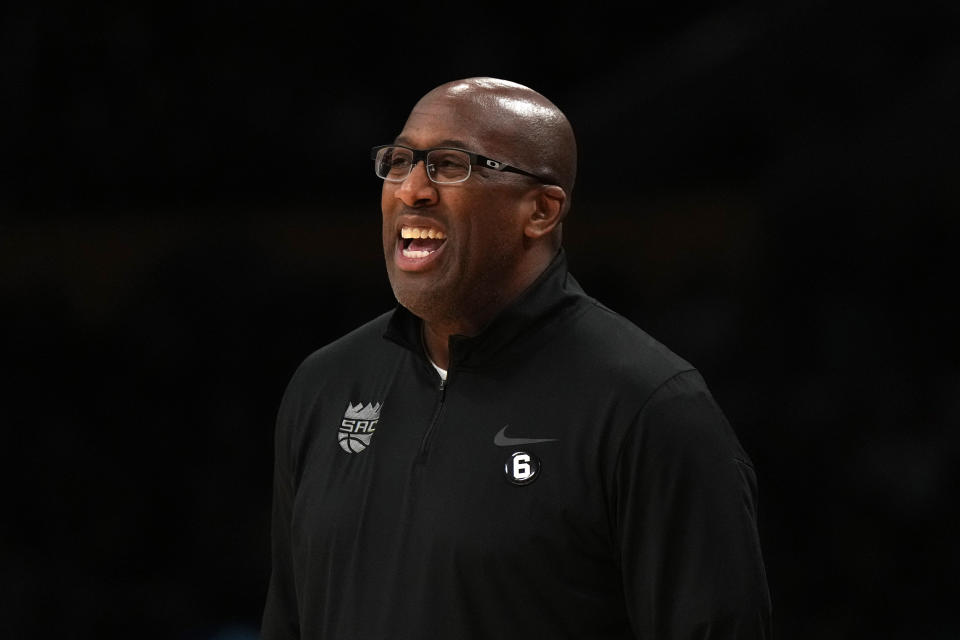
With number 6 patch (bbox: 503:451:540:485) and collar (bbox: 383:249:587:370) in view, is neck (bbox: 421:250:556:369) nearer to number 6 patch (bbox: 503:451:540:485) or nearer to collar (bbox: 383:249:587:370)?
collar (bbox: 383:249:587:370)

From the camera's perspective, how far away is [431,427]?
1.79 metres

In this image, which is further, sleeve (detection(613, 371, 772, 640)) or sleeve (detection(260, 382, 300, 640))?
sleeve (detection(260, 382, 300, 640))

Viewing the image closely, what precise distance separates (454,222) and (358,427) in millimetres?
290

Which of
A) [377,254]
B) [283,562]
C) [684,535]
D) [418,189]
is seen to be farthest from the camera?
[377,254]

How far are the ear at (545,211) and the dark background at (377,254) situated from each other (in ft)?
6.82

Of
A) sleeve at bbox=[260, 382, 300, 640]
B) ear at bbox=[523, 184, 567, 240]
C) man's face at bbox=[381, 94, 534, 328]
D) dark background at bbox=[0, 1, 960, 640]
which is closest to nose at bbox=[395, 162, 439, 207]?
man's face at bbox=[381, 94, 534, 328]

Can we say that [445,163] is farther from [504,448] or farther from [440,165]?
[504,448]

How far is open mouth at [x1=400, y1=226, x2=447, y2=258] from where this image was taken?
5.90ft

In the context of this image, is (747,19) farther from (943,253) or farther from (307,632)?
(307,632)

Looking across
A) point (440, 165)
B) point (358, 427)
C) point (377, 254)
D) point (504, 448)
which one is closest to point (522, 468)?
point (504, 448)

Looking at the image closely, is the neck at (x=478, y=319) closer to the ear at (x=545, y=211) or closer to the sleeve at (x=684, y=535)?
the ear at (x=545, y=211)

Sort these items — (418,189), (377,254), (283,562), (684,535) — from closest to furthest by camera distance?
(684,535) → (418,189) → (283,562) → (377,254)

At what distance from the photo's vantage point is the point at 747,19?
420 cm

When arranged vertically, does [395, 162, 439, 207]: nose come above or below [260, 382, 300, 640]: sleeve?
above
